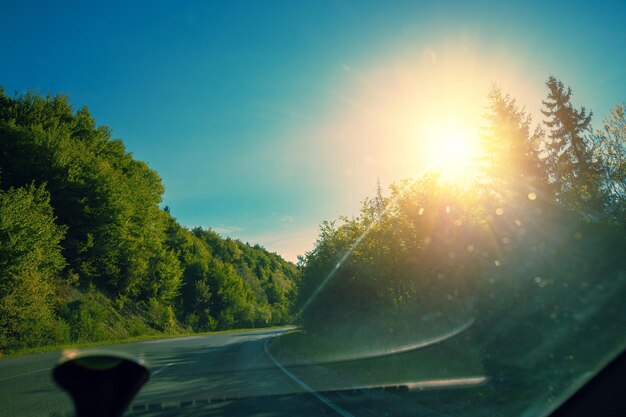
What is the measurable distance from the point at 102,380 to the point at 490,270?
1178cm

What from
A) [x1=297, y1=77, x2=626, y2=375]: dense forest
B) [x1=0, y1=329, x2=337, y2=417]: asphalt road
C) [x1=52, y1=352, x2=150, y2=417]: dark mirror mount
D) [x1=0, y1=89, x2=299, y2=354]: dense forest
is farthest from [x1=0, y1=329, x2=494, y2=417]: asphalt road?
[x1=0, y1=89, x2=299, y2=354]: dense forest

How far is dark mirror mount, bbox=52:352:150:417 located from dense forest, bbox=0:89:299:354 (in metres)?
24.4

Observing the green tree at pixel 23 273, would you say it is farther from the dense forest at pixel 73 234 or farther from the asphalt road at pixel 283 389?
the asphalt road at pixel 283 389

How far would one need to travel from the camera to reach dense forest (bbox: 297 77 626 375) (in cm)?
1066

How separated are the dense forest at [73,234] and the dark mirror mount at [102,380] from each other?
24.4 metres

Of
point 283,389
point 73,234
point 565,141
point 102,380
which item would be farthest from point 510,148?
point 73,234

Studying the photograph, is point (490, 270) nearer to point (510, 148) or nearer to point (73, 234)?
point (510, 148)

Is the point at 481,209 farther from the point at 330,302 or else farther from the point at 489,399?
the point at 330,302

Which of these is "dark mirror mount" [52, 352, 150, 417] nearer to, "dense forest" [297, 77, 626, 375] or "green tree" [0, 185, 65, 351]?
"dense forest" [297, 77, 626, 375]

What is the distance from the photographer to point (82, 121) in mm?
35438

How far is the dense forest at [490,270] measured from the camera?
10664 millimetres

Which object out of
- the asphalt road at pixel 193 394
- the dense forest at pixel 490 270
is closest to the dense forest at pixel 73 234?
the asphalt road at pixel 193 394

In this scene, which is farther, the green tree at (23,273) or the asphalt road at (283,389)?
the green tree at (23,273)

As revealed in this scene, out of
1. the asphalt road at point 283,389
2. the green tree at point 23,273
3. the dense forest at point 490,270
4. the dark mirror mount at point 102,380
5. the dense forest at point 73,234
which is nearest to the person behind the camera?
the dark mirror mount at point 102,380
